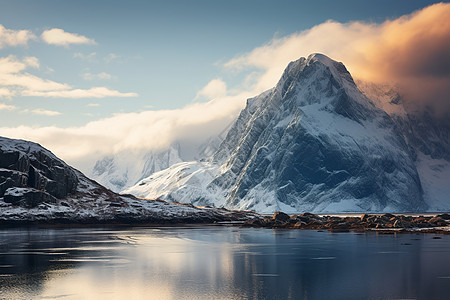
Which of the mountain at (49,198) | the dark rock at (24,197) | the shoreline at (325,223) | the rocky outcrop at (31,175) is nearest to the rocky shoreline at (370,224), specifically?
the shoreline at (325,223)

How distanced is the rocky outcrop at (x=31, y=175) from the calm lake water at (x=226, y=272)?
3183 inches

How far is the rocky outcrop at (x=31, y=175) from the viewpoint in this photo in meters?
164

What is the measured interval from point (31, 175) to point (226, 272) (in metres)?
136

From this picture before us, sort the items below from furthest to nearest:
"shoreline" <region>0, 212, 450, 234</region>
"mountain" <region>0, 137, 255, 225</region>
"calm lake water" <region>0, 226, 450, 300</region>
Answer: "mountain" <region>0, 137, 255, 225</region>
"shoreline" <region>0, 212, 450, 234</region>
"calm lake water" <region>0, 226, 450, 300</region>

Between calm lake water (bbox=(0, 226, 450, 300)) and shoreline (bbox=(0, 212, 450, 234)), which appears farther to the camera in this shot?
shoreline (bbox=(0, 212, 450, 234))

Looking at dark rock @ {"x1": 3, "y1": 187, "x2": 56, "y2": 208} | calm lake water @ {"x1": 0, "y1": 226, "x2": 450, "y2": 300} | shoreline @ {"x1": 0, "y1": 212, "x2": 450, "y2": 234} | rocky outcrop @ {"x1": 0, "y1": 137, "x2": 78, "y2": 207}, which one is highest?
rocky outcrop @ {"x1": 0, "y1": 137, "x2": 78, "y2": 207}

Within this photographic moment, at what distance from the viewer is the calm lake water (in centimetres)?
4503

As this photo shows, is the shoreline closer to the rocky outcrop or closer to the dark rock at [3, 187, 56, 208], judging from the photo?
the dark rock at [3, 187, 56, 208]

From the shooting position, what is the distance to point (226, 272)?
57.7 meters

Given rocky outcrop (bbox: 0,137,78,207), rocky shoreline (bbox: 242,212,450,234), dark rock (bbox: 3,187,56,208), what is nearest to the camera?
rocky shoreline (bbox: 242,212,450,234)

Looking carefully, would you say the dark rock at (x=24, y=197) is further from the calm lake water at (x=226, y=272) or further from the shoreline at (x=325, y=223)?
the calm lake water at (x=226, y=272)

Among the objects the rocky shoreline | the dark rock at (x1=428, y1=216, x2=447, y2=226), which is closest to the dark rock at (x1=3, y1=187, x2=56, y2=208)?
the rocky shoreline

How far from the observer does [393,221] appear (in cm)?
14762

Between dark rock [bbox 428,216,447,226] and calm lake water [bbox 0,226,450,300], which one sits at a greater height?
calm lake water [bbox 0,226,450,300]
